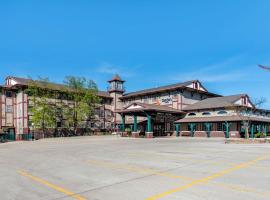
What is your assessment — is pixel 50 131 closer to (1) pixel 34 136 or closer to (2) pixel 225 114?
(1) pixel 34 136

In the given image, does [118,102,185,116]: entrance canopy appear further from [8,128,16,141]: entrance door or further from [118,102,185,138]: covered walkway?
[8,128,16,141]: entrance door

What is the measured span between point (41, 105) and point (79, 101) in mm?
8948

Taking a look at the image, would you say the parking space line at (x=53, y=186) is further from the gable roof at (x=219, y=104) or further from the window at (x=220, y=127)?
the gable roof at (x=219, y=104)

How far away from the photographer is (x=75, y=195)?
6629 millimetres

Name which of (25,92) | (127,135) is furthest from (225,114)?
(25,92)

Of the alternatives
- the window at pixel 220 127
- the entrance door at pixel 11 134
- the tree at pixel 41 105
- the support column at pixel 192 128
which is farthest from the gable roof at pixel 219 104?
the entrance door at pixel 11 134

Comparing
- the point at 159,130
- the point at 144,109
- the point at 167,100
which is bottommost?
the point at 159,130

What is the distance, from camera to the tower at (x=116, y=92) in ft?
216

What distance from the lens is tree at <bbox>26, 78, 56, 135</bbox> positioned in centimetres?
4975

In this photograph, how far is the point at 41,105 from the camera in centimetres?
5069

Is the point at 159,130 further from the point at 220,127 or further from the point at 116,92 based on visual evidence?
the point at 116,92

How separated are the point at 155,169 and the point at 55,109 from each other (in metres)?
47.5

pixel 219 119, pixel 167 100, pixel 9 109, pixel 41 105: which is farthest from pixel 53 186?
pixel 9 109

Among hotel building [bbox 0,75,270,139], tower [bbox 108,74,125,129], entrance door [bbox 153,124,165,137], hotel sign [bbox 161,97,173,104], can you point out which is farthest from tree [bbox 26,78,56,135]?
hotel sign [bbox 161,97,173,104]
